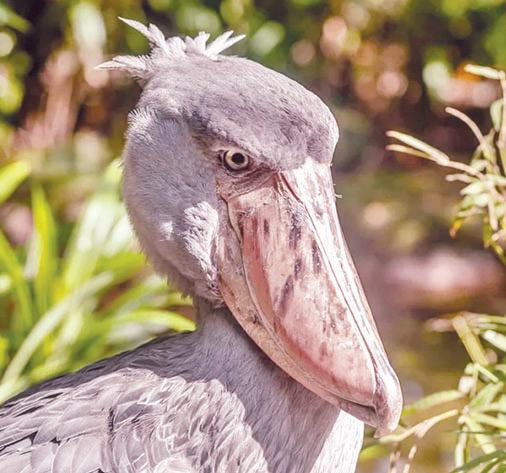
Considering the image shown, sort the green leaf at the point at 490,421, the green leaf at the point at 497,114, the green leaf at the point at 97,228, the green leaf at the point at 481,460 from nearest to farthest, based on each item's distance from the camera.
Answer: the green leaf at the point at 481,460 → the green leaf at the point at 490,421 → the green leaf at the point at 497,114 → the green leaf at the point at 97,228

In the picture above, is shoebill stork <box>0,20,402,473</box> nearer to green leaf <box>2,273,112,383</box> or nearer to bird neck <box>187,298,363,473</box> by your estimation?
bird neck <box>187,298,363,473</box>

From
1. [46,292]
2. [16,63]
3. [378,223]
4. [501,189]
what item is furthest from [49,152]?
[501,189]

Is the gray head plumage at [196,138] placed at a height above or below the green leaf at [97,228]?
above

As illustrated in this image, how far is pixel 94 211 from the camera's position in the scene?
9.21 ft

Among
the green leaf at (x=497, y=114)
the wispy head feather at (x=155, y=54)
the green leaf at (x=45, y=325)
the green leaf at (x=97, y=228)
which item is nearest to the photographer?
the wispy head feather at (x=155, y=54)

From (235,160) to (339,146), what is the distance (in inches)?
144

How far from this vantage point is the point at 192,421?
1.39m

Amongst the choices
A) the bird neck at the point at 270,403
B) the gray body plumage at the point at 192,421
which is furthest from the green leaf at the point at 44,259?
the bird neck at the point at 270,403

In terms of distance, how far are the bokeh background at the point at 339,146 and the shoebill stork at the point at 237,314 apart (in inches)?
49.4

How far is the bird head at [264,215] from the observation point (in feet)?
4.39

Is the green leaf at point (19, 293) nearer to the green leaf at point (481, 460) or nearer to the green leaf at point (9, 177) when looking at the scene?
the green leaf at point (9, 177)

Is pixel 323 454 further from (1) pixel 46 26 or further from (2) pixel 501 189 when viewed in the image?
(1) pixel 46 26

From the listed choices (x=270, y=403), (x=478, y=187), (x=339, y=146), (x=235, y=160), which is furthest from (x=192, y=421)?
(x=339, y=146)

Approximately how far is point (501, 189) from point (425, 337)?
1.73m
